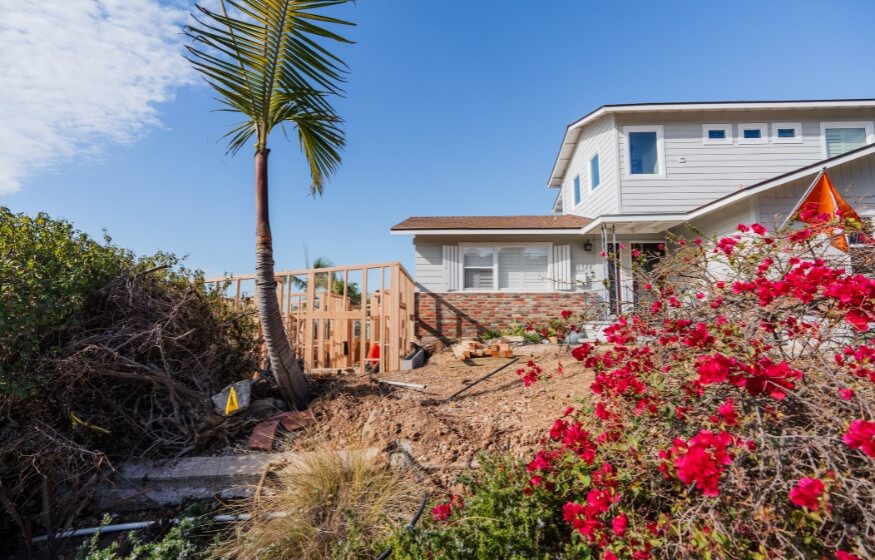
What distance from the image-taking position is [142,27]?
12.5 feet

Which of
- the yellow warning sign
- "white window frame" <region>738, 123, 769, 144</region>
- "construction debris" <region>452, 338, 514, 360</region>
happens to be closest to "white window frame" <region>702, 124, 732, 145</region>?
"white window frame" <region>738, 123, 769, 144</region>

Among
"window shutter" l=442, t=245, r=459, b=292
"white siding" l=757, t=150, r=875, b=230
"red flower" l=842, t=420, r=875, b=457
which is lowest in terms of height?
"red flower" l=842, t=420, r=875, b=457

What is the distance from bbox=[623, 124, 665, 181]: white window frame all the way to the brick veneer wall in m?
3.10

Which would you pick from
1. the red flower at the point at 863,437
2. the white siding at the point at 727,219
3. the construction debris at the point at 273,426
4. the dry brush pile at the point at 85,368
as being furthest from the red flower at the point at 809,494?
the white siding at the point at 727,219

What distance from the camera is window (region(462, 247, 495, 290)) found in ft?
34.8

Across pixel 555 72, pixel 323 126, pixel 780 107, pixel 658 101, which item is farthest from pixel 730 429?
pixel 780 107

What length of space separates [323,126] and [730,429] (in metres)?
4.29

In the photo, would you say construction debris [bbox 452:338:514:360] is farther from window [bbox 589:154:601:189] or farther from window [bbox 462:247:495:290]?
window [bbox 589:154:601:189]

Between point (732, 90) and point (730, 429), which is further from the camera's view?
point (732, 90)

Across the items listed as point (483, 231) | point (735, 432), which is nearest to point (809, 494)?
point (735, 432)

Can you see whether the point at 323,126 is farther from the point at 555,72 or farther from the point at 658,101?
the point at 658,101

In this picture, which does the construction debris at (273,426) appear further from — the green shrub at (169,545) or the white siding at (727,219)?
the white siding at (727,219)

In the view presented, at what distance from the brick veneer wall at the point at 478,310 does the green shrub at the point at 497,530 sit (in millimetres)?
7469

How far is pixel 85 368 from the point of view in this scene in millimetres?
3309
